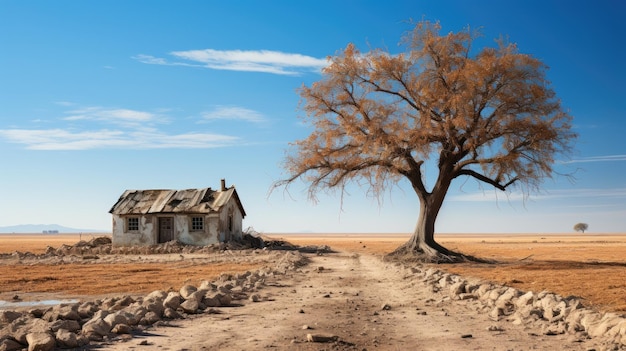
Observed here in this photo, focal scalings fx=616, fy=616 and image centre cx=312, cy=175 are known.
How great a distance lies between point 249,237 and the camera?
46750 mm

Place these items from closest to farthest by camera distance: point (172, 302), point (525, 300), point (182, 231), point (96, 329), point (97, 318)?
point (96, 329) < point (97, 318) < point (172, 302) < point (525, 300) < point (182, 231)

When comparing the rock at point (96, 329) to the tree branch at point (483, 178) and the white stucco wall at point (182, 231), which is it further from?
the white stucco wall at point (182, 231)

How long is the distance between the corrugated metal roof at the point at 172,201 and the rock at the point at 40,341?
1301 inches

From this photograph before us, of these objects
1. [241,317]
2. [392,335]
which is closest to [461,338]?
[392,335]

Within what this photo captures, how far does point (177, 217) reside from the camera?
41.9 metres

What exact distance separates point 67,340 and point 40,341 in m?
0.38

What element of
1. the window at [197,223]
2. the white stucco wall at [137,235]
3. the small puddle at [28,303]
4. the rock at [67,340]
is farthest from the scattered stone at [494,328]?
the white stucco wall at [137,235]

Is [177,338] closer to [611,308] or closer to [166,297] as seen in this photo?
[166,297]

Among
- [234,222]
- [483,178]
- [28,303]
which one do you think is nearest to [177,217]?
[234,222]

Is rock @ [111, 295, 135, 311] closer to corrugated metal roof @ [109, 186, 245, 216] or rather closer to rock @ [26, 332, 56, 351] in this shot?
rock @ [26, 332, 56, 351]

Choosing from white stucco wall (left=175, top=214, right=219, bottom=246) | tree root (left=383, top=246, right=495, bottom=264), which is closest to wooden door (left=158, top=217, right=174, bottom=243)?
white stucco wall (left=175, top=214, right=219, bottom=246)

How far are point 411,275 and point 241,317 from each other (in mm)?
10169

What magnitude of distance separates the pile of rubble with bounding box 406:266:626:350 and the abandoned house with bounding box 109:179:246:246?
92.5ft

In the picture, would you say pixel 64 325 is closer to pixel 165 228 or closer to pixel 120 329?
pixel 120 329
